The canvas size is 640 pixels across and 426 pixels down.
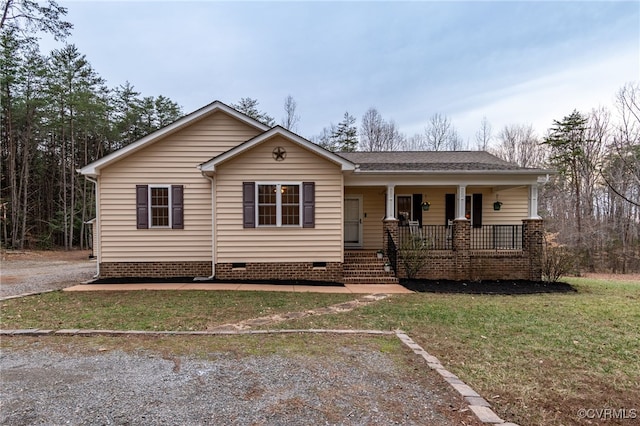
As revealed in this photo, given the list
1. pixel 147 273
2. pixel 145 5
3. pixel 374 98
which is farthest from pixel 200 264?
pixel 374 98

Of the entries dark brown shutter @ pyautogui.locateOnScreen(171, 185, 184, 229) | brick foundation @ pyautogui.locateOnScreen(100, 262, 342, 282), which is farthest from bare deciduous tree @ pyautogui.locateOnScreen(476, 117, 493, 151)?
dark brown shutter @ pyautogui.locateOnScreen(171, 185, 184, 229)

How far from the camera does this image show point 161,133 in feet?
31.3

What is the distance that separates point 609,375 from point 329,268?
6618mm

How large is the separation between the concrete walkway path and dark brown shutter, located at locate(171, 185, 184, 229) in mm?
1878

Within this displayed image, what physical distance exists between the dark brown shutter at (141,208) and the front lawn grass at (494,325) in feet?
8.36

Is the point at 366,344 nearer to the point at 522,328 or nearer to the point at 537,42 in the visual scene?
the point at 522,328

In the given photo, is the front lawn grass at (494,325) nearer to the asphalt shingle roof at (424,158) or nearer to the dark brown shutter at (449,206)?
the dark brown shutter at (449,206)

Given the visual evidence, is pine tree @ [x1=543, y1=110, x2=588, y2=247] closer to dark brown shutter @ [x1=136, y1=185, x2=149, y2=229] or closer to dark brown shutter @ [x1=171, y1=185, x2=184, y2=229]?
dark brown shutter @ [x1=171, y1=185, x2=184, y2=229]

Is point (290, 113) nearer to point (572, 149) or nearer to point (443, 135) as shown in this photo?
point (443, 135)

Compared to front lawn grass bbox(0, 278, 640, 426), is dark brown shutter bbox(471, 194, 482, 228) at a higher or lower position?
higher

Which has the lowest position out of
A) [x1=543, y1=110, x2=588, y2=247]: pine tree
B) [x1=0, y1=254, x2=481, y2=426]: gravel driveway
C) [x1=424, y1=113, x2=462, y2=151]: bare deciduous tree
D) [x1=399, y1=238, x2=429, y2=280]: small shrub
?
[x1=0, y1=254, x2=481, y2=426]: gravel driveway

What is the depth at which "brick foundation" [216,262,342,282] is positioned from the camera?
30.6 ft

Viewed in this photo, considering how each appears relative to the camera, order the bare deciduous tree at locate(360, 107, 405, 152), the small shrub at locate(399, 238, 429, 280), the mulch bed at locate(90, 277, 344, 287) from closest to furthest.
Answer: the mulch bed at locate(90, 277, 344, 287) < the small shrub at locate(399, 238, 429, 280) < the bare deciduous tree at locate(360, 107, 405, 152)

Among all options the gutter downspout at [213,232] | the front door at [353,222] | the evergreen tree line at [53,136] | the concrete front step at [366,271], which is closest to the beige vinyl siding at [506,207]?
the front door at [353,222]
